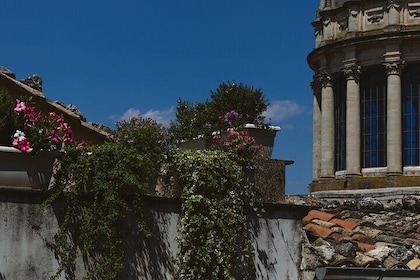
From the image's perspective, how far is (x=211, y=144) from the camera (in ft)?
44.4

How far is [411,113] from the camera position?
120 feet

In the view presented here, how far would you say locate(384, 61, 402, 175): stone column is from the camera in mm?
35781

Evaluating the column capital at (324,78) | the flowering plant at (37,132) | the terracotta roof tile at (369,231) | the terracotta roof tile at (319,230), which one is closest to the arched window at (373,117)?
the column capital at (324,78)

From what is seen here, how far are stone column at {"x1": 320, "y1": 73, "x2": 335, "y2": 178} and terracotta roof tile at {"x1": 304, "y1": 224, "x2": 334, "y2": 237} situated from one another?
2482 cm

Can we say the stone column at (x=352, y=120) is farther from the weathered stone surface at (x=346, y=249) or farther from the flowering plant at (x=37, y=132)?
the flowering plant at (x=37, y=132)

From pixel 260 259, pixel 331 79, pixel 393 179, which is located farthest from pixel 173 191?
pixel 331 79

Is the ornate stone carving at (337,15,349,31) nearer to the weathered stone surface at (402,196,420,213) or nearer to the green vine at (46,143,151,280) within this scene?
the weathered stone surface at (402,196,420,213)

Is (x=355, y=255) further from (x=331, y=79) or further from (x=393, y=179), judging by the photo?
(x=331, y=79)

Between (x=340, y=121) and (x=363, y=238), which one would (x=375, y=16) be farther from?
(x=363, y=238)

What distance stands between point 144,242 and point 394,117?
2678cm

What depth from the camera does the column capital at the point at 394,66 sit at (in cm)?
3556

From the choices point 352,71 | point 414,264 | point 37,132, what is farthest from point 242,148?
point 352,71

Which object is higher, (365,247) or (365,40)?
(365,40)

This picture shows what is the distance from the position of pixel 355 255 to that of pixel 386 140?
24.8 meters
